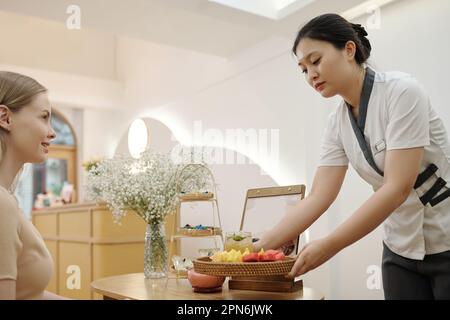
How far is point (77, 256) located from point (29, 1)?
2407 mm

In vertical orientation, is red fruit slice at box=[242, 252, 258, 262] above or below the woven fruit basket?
above

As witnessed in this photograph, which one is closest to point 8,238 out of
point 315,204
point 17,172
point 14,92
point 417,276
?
point 17,172

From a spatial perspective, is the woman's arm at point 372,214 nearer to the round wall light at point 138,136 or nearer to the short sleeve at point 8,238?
the short sleeve at point 8,238

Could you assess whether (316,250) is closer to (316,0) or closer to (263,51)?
(316,0)

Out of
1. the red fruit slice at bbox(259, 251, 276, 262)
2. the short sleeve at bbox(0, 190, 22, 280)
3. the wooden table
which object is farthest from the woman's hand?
the short sleeve at bbox(0, 190, 22, 280)

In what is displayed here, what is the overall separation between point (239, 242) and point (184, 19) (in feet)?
9.36

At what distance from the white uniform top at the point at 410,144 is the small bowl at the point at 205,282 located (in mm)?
642

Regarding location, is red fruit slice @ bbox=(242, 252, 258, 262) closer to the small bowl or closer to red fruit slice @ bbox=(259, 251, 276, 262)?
red fruit slice @ bbox=(259, 251, 276, 262)

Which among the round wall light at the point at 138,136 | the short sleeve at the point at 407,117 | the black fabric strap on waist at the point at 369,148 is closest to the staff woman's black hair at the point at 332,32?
the black fabric strap on waist at the point at 369,148

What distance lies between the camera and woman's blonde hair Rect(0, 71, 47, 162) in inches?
48.7

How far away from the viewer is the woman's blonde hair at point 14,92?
1237 mm

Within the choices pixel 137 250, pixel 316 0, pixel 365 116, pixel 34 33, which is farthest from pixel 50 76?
pixel 365 116

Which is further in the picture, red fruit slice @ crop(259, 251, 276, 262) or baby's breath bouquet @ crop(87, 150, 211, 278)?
baby's breath bouquet @ crop(87, 150, 211, 278)

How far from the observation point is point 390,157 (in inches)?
54.4
